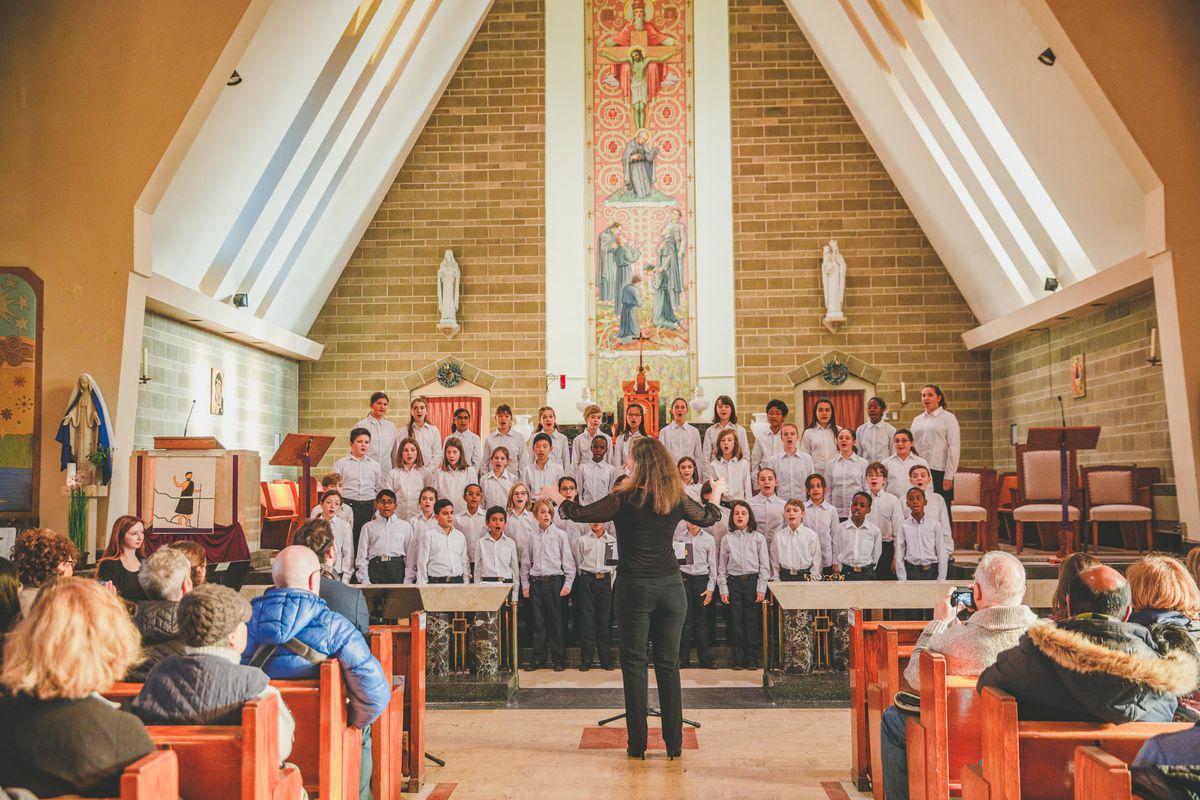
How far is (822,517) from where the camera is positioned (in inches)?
313

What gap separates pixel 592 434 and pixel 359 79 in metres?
5.07

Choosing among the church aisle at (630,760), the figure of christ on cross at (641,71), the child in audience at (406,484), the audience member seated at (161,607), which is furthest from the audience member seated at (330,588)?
the figure of christ on cross at (641,71)

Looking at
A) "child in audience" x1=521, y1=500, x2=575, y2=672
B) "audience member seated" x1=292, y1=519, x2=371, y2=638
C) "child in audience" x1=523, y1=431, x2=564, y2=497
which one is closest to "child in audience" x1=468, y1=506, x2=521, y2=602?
"child in audience" x1=521, y1=500, x2=575, y2=672

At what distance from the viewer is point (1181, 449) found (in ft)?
25.5

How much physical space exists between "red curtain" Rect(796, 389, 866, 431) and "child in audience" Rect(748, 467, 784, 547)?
563 centimetres

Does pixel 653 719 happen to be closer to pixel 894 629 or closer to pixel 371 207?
pixel 894 629

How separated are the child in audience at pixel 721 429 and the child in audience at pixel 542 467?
4.21ft

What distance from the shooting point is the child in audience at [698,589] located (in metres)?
7.43

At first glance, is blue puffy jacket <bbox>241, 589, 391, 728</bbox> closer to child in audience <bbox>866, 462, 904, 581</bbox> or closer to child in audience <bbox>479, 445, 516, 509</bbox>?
child in audience <bbox>479, 445, 516, 509</bbox>

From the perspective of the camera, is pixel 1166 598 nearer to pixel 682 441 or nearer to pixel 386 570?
pixel 386 570

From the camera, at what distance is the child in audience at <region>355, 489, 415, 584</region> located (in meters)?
7.75

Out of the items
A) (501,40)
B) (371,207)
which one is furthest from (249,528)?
(501,40)

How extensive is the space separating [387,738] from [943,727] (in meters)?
2.15

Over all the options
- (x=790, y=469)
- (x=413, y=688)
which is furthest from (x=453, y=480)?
(x=413, y=688)
